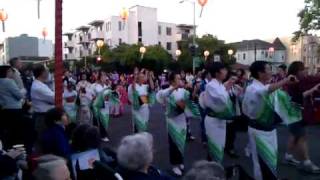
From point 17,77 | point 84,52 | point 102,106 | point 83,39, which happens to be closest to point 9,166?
point 17,77

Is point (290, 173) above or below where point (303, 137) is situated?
below

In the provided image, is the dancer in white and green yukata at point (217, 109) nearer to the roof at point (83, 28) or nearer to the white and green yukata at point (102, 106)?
the white and green yukata at point (102, 106)

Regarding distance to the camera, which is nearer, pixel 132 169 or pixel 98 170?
pixel 132 169

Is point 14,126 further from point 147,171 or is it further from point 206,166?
point 206,166

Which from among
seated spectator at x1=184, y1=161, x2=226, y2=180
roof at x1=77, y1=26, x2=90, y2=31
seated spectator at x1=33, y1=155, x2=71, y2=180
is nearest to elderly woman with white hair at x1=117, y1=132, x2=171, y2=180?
seated spectator at x1=33, y1=155, x2=71, y2=180

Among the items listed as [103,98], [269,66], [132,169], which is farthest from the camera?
[103,98]

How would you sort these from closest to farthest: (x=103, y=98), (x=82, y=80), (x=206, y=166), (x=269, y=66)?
(x=206, y=166) < (x=269, y=66) < (x=103, y=98) < (x=82, y=80)

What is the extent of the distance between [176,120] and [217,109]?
0.92 metres

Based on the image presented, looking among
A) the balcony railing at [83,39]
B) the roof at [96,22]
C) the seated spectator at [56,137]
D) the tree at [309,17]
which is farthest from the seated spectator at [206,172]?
the balcony railing at [83,39]

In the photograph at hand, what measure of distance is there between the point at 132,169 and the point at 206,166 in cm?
66

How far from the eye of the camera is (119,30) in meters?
73.1

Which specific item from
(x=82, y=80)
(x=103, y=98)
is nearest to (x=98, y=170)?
Result: (x=103, y=98)

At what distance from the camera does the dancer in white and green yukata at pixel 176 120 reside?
723 cm

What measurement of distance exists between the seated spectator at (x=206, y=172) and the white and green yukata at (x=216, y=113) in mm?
3627
